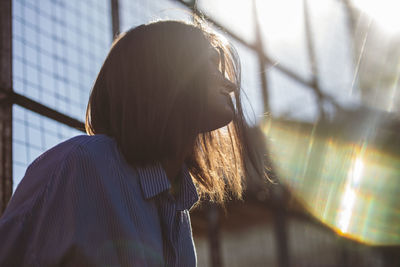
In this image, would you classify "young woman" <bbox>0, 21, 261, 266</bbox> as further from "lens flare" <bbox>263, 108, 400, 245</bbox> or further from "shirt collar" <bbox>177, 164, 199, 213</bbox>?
"lens flare" <bbox>263, 108, 400, 245</bbox>

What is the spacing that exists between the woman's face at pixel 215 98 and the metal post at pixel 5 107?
880 mm

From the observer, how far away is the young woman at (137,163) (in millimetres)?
940

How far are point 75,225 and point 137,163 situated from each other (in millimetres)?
266

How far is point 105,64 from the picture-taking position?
4.26ft

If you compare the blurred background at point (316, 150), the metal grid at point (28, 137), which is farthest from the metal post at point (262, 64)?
the metal grid at point (28, 137)

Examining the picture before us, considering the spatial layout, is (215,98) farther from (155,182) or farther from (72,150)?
(72,150)

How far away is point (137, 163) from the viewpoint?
1161 millimetres

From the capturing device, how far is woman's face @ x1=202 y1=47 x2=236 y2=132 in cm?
130

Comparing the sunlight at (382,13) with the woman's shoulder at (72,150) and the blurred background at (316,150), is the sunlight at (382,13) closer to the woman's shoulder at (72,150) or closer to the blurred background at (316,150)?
the blurred background at (316,150)

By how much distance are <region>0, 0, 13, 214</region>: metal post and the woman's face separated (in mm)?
880

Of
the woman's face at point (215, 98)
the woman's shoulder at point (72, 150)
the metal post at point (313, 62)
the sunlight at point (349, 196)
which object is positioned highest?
the woman's face at point (215, 98)

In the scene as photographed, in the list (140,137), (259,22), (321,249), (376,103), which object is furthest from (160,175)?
(376,103)

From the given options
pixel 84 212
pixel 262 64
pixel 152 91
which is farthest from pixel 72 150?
pixel 262 64

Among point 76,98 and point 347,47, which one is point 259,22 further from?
point 76,98
